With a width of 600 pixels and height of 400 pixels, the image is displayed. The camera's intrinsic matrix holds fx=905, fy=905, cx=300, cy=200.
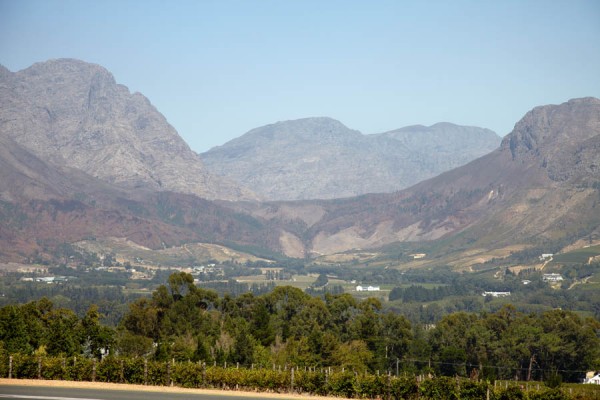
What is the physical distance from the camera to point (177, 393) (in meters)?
87.2

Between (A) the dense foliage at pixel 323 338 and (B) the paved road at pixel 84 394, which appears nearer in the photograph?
(B) the paved road at pixel 84 394

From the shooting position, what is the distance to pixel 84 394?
81.6 metres

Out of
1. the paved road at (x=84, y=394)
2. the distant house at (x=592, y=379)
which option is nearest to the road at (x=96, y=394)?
the paved road at (x=84, y=394)

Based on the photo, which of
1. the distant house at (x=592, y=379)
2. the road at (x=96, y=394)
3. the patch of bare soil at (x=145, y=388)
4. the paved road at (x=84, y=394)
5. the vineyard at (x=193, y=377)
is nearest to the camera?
the paved road at (x=84, y=394)

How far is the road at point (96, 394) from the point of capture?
78.7m

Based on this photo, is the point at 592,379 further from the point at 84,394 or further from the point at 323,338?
the point at 84,394

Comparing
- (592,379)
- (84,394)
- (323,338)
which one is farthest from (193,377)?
(592,379)

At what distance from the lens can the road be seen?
7869cm

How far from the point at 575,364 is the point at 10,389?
138 m

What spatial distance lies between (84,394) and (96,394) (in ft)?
3.55

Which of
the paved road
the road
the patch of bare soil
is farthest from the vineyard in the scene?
the paved road

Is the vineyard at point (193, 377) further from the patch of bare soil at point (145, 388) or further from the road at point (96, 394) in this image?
the road at point (96, 394)

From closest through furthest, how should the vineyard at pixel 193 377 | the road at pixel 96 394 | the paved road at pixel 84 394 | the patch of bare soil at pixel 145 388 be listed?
the paved road at pixel 84 394, the road at pixel 96 394, the patch of bare soil at pixel 145 388, the vineyard at pixel 193 377

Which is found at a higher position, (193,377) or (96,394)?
(96,394)
